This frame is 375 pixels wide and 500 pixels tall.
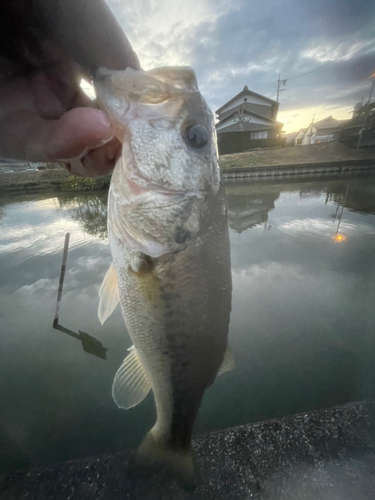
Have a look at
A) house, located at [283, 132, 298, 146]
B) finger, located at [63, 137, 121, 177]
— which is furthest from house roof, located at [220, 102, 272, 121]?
finger, located at [63, 137, 121, 177]

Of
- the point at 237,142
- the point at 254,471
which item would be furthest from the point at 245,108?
the point at 254,471

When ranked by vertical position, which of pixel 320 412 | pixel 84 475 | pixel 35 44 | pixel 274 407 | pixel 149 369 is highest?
pixel 35 44

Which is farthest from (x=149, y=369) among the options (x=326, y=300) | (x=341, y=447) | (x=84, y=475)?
(x=326, y=300)

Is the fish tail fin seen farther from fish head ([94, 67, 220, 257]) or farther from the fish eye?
the fish eye

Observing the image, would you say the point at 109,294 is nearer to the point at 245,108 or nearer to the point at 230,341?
the point at 230,341

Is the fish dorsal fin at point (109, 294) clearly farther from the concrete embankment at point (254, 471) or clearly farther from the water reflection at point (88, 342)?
the water reflection at point (88, 342)

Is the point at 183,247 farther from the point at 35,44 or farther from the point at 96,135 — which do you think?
the point at 35,44

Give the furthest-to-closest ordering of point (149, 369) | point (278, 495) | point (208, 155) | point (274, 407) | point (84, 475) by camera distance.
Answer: point (274, 407) < point (84, 475) < point (278, 495) < point (149, 369) < point (208, 155)
